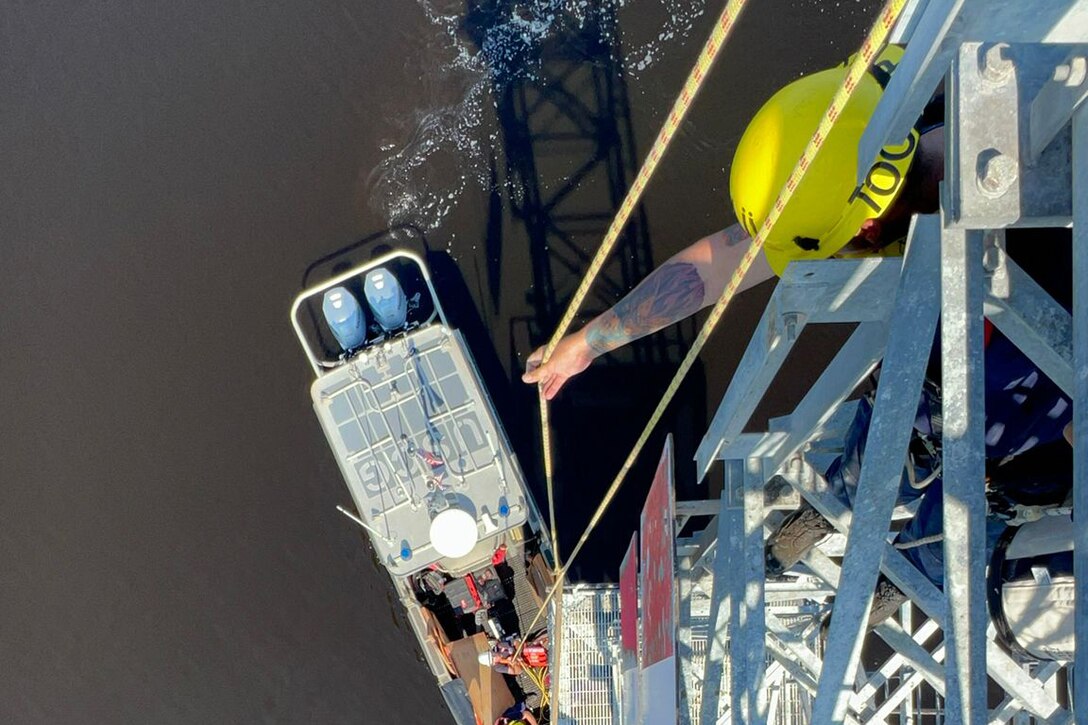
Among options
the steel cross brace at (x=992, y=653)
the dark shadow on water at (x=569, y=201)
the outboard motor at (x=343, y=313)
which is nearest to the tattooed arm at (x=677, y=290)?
the steel cross brace at (x=992, y=653)

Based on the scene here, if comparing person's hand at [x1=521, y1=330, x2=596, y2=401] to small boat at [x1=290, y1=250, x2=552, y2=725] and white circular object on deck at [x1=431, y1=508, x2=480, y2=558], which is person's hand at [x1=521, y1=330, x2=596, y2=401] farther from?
white circular object on deck at [x1=431, y1=508, x2=480, y2=558]

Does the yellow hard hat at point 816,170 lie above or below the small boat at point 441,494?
above

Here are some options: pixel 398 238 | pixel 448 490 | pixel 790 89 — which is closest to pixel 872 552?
pixel 790 89

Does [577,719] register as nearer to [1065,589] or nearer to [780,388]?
[780,388]

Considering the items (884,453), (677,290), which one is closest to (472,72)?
(677,290)

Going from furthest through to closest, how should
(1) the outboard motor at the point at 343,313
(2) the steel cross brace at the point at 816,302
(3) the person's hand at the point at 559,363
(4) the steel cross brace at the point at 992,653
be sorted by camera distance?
(1) the outboard motor at the point at 343,313 < (3) the person's hand at the point at 559,363 < (4) the steel cross brace at the point at 992,653 < (2) the steel cross brace at the point at 816,302

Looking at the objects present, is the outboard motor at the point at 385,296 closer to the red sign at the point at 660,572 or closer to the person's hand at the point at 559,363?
the person's hand at the point at 559,363

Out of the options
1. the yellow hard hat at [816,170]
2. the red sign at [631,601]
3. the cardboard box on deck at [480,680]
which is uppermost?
the yellow hard hat at [816,170]
